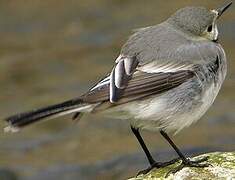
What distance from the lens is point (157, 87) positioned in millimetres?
6754

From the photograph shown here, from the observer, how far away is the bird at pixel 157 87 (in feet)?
21.4

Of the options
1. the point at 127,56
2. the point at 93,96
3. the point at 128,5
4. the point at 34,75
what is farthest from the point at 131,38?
the point at 128,5

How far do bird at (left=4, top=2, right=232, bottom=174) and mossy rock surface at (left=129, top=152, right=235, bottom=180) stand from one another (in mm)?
63

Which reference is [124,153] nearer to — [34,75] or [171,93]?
[34,75]

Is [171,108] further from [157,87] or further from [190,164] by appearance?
[190,164]

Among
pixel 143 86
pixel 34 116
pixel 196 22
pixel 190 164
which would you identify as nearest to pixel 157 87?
pixel 143 86

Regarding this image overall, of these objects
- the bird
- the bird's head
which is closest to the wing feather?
the bird

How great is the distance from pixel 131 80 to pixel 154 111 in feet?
0.89

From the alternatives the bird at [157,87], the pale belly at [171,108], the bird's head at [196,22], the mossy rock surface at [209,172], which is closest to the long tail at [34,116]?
the bird at [157,87]

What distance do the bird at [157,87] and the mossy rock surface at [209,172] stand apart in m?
0.06

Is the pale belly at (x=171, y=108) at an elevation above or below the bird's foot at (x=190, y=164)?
above

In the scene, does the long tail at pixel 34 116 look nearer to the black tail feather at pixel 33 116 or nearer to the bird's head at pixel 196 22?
the black tail feather at pixel 33 116

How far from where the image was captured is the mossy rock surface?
262 inches

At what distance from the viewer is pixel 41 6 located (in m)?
15.4
